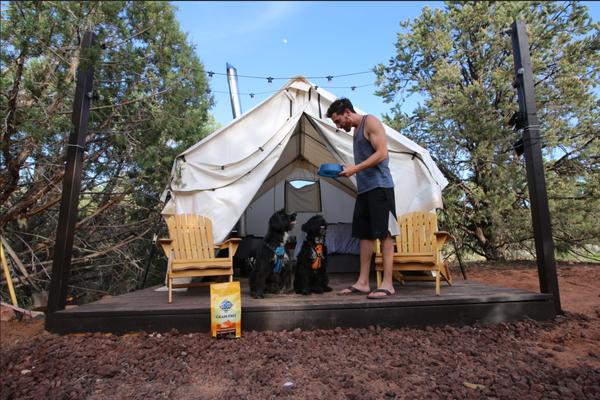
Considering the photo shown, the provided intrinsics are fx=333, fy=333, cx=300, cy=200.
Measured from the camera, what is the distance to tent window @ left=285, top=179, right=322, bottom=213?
271 inches

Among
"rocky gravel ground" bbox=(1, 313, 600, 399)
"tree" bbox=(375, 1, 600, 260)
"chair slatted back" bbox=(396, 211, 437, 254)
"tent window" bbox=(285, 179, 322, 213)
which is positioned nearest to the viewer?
"rocky gravel ground" bbox=(1, 313, 600, 399)

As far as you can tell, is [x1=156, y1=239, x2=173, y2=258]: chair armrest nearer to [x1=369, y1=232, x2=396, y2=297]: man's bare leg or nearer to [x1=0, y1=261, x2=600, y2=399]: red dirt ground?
[x1=0, y1=261, x2=600, y2=399]: red dirt ground

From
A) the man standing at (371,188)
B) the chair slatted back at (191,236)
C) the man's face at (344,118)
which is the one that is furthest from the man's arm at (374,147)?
the chair slatted back at (191,236)

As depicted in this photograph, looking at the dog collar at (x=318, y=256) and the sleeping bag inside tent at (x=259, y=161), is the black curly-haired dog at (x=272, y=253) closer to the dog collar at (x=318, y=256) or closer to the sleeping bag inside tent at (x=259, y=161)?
the dog collar at (x=318, y=256)

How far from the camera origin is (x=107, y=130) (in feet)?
14.0

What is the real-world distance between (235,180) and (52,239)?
2.43 metres

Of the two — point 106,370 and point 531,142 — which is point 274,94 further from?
point 106,370

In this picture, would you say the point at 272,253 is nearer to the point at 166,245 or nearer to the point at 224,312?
the point at 224,312

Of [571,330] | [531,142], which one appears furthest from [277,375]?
[531,142]

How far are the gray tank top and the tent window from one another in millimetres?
3865

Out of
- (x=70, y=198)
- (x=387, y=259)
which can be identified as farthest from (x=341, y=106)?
(x=70, y=198)

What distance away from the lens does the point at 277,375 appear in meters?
1.83

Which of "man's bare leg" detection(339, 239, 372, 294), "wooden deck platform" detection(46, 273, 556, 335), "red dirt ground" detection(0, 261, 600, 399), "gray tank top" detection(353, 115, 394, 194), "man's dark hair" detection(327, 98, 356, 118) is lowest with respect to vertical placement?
"red dirt ground" detection(0, 261, 600, 399)

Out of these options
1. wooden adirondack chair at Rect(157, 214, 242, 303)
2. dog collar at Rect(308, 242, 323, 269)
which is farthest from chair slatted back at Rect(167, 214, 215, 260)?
dog collar at Rect(308, 242, 323, 269)
